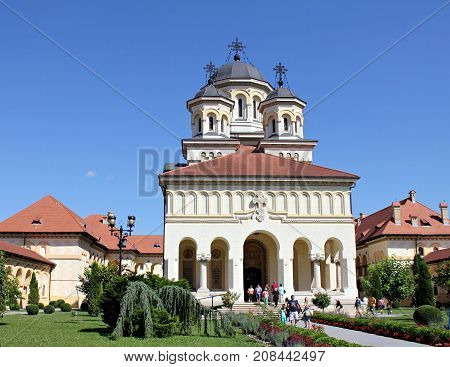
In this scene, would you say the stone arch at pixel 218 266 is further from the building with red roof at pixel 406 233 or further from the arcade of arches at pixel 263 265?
the building with red roof at pixel 406 233

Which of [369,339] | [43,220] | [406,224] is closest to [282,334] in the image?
[369,339]

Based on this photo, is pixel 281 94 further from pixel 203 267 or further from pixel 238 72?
pixel 203 267

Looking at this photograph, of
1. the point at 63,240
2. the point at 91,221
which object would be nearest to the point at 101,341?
the point at 63,240

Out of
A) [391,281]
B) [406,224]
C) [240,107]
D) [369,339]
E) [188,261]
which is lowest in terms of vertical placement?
[369,339]

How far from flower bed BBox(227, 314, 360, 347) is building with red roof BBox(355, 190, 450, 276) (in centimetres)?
3384

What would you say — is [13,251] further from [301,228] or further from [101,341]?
[101,341]

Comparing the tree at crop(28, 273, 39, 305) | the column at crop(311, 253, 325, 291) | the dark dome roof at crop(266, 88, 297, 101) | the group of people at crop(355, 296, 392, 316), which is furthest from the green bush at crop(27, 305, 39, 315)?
the dark dome roof at crop(266, 88, 297, 101)

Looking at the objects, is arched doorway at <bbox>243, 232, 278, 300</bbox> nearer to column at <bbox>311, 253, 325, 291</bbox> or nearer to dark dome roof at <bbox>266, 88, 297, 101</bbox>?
column at <bbox>311, 253, 325, 291</bbox>

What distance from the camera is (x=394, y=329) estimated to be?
20125 mm

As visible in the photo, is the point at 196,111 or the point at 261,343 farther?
the point at 196,111

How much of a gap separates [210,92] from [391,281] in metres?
23.6

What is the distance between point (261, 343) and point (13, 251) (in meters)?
26.8

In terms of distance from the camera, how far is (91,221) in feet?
226

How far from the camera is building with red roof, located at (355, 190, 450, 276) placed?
52.2 metres
